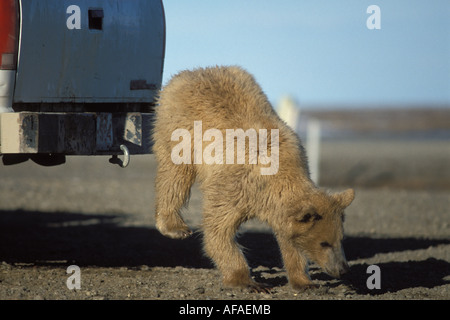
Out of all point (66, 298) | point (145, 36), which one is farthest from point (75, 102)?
point (66, 298)

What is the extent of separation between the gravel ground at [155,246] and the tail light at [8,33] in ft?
7.13

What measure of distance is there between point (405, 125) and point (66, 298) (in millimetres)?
70915

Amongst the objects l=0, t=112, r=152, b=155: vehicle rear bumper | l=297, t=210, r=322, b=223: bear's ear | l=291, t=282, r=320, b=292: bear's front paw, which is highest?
l=0, t=112, r=152, b=155: vehicle rear bumper

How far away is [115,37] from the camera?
8148mm

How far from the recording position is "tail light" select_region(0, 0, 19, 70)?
702cm

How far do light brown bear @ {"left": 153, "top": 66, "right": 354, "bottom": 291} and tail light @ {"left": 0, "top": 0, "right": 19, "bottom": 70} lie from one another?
6.00ft

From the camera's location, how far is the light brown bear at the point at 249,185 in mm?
7176

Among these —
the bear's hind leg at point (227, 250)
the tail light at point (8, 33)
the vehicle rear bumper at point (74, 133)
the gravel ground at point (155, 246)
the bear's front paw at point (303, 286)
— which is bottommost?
the gravel ground at point (155, 246)

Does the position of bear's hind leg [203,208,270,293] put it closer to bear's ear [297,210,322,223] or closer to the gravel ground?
the gravel ground

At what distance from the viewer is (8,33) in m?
7.09

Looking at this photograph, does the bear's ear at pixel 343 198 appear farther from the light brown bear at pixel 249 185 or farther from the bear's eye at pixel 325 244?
the bear's eye at pixel 325 244

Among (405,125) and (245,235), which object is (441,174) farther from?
(405,125)

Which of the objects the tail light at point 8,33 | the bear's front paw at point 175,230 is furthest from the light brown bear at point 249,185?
the tail light at point 8,33

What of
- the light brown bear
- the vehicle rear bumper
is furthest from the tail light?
the light brown bear
